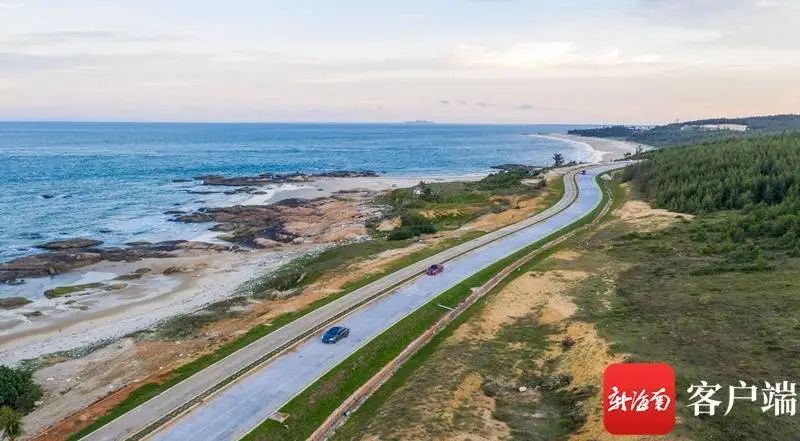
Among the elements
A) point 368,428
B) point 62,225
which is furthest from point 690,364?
point 62,225

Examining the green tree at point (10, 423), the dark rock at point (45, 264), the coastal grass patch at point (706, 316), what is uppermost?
the coastal grass patch at point (706, 316)

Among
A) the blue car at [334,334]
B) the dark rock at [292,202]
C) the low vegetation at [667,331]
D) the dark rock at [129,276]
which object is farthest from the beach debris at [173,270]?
the dark rock at [292,202]

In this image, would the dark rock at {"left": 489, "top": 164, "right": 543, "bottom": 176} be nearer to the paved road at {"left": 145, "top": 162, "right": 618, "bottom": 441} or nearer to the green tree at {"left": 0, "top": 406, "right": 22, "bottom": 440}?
the paved road at {"left": 145, "top": 162, "right": 618, "bottom": 441}

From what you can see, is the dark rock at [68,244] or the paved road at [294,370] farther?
the dark rock at [68,244]

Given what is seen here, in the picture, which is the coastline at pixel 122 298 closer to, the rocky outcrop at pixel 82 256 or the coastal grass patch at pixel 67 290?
the coastal grass patch at pixel 67 290

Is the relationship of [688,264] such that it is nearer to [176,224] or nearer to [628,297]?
[628,297]

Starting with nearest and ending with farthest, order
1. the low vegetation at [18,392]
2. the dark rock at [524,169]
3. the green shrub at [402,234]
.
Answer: the low vegetation at [18,392] → the green shrub at [402,234] → the dark rock at [524,169]

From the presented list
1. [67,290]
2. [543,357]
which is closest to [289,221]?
[67,290]
